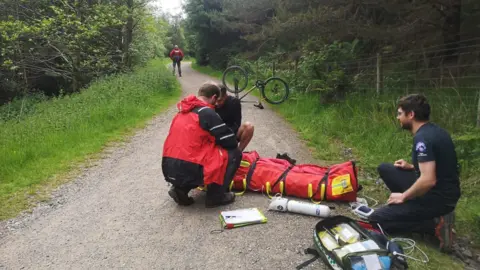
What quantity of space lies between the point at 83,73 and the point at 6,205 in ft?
45.7

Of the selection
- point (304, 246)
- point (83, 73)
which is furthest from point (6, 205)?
point (83, 73)

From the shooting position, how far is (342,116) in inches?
315

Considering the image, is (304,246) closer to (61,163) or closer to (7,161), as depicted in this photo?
(61,163)

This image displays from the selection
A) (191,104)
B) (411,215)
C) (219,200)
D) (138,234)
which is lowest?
(138,234)

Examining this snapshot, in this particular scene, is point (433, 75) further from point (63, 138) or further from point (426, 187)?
point (63, 138)

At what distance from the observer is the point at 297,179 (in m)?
4.30

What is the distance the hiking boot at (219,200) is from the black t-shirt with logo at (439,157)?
2.06 m

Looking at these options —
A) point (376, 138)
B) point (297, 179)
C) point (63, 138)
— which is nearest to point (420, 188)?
point (297, 179)

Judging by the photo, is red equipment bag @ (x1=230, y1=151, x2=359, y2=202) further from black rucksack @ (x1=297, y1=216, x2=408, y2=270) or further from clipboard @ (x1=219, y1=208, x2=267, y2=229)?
black rucksack @ (x1=297, y1=216, x2=408, y2=270)

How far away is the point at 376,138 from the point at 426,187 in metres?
3.37

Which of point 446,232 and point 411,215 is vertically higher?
point 411,215

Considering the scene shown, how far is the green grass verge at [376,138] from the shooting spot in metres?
3.72

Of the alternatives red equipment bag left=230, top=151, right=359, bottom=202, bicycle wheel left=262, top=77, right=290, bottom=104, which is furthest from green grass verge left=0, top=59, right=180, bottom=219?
bicycle wheel left=262, top=77, right=290, bottom=104

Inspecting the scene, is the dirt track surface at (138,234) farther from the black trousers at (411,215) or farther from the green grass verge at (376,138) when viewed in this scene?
the green grass verge at (376,138)
